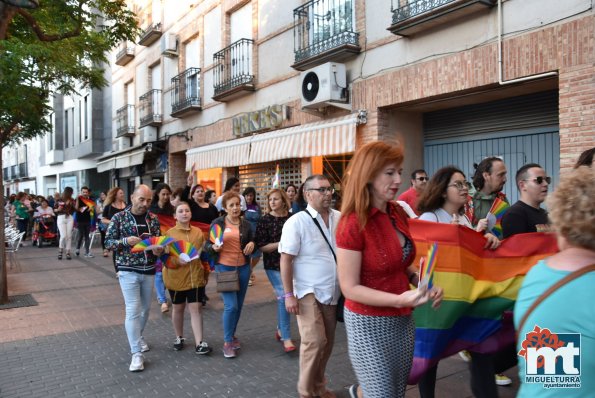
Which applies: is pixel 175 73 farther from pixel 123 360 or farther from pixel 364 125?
pixel 123 360

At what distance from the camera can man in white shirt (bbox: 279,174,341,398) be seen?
3742 millimetres

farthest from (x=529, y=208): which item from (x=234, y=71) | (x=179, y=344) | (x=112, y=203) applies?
(x=234, y=71)

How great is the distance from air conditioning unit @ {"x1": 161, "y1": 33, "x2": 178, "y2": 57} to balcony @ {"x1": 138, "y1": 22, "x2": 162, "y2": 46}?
3.46 feet

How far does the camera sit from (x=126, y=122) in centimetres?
2278

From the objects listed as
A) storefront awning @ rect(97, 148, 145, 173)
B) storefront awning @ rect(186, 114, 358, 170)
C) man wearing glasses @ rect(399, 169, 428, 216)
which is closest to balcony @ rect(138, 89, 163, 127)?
storefront awning @ rect(97, 148, 145, 173)

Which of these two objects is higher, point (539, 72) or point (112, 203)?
point (539, 72)

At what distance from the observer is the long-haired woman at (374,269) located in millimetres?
2541

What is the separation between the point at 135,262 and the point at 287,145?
7.39m

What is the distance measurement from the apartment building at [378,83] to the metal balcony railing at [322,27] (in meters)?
0.03

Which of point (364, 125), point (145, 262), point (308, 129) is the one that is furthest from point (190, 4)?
point (145, 262)

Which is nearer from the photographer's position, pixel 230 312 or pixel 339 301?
pixel 339 301

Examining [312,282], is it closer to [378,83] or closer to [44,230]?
[378,83]

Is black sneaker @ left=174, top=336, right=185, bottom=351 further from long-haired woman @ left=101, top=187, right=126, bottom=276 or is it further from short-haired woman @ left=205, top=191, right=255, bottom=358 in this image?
long-haired woman @ left=101, top=187, right=126, bottom=276

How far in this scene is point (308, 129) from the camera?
11344 mm
